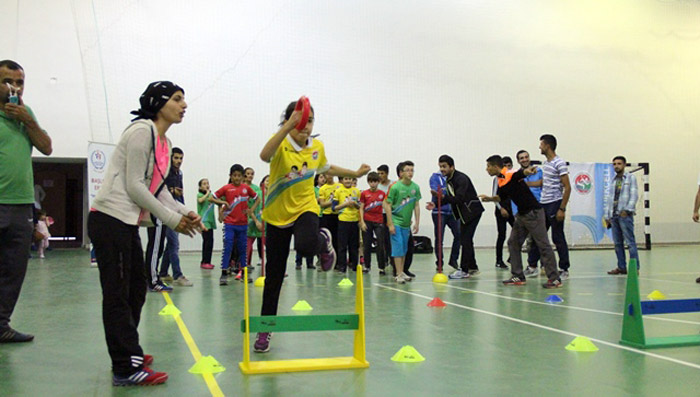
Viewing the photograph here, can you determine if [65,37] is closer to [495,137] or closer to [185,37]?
[185,37]

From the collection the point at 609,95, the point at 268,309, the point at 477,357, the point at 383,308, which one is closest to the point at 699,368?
the point at 477,357

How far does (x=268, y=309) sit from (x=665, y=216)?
61.1 feet

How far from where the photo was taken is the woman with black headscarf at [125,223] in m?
3.10

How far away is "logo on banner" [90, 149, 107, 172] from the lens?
437 inches

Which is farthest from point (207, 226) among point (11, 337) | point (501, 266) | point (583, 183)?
point (583, 183)

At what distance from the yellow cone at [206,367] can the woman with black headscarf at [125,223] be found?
9.8 inches

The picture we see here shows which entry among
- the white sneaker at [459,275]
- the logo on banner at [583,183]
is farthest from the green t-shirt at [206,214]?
the logo on banner at [583,183]

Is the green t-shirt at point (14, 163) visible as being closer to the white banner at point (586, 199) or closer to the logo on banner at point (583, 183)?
the white banner at point (586, 199)

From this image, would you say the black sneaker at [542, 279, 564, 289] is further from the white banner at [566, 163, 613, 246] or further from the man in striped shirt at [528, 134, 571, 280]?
the white banner at [566, 163, 613, 246]

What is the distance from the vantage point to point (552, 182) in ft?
29.4

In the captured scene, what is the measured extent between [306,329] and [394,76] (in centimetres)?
1465

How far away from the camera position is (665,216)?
19109 millimetres

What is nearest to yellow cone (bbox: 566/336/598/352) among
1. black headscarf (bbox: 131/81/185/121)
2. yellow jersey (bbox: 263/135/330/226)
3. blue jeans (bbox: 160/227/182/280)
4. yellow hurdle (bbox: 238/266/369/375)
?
yellow hurdle (bbox: 238/266/369/375)

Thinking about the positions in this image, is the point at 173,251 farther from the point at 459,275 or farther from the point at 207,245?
the point at 459,275
